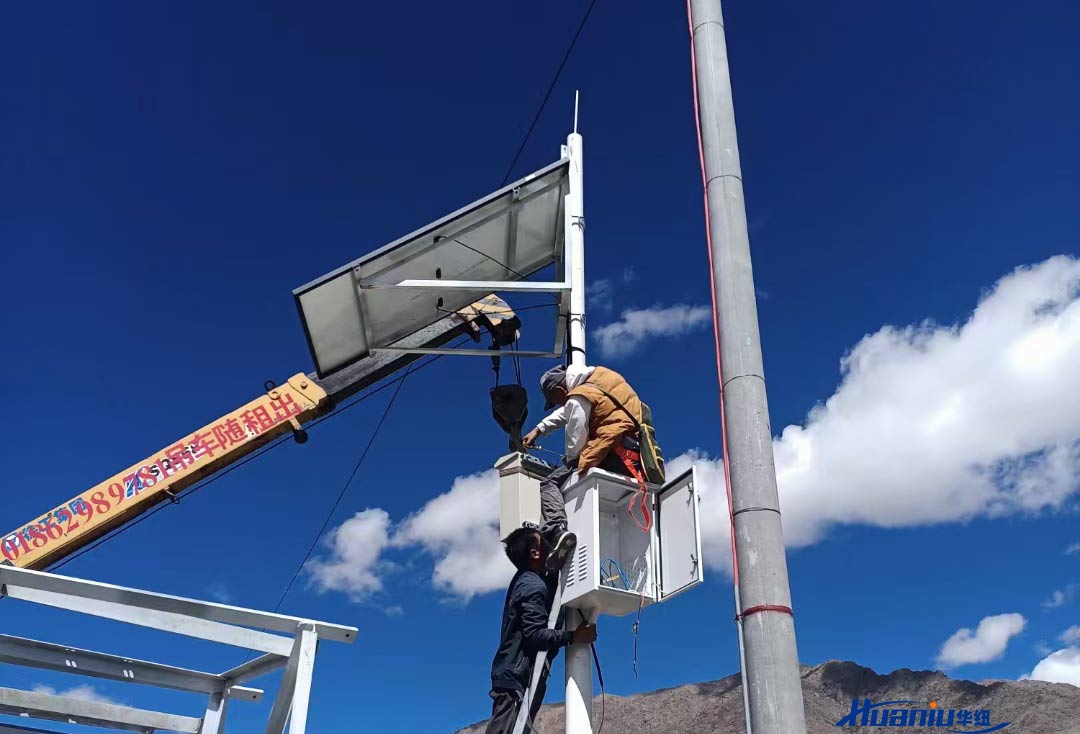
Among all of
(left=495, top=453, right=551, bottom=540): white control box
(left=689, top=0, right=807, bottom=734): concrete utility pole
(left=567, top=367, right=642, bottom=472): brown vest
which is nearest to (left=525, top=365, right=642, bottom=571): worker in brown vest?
(left=567, top=367, right=642, bottom=472): brown vest

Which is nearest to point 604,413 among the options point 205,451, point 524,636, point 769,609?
point 524,636

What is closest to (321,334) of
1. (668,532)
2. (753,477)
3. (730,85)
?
(668,532)

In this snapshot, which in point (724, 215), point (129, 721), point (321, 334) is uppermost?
point (321, 334)

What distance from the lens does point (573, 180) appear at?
325 inches

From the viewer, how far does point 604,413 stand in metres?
6.46

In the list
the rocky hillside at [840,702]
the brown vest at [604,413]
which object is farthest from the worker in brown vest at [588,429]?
the rocky hillside at [840,702]

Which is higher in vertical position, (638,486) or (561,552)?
(638,486)

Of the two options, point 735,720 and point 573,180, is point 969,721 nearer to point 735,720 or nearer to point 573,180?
point 735,720

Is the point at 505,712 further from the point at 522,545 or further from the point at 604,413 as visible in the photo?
the point at 604,413

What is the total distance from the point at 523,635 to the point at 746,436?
2.53 m

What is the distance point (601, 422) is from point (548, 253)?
3.29m

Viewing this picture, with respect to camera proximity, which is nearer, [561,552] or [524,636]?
[524,636]

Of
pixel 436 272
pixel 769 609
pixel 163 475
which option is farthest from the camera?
pixel 163 475

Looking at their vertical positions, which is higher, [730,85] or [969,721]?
[969,721]
